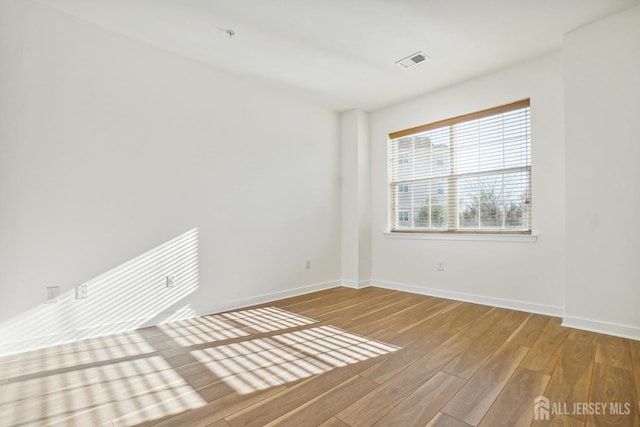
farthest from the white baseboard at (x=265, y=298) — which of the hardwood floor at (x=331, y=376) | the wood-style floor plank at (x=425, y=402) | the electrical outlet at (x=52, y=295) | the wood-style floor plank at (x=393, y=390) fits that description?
the wood-style floor plank at (x=425, y=402)

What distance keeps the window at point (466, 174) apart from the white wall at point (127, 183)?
1.68 meters

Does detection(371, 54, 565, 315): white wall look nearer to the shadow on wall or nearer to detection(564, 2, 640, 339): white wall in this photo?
detection(564, 2, 640, 339): white wall

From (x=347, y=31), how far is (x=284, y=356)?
276 cm

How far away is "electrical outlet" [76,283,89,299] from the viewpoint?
2455 millimetres

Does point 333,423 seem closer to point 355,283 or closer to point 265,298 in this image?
point 265,298

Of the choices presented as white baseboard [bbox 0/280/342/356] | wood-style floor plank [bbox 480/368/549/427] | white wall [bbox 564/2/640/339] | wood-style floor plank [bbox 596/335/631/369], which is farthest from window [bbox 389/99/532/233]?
white baseboard [bbox 0/280/342/356]

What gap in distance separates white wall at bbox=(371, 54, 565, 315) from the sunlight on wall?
184cm

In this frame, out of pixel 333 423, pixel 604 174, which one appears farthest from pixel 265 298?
pixel 604 174

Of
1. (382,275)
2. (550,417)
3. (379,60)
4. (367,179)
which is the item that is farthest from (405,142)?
(550,417)

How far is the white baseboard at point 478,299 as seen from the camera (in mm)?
3084

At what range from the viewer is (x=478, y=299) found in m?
3.56

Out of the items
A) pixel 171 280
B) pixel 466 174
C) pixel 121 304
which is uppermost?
pixel 466 174

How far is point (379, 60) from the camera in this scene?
3197mm

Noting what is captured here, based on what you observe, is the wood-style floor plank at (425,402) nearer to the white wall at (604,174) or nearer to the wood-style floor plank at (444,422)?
the wood-style floor plank at (444,422)
